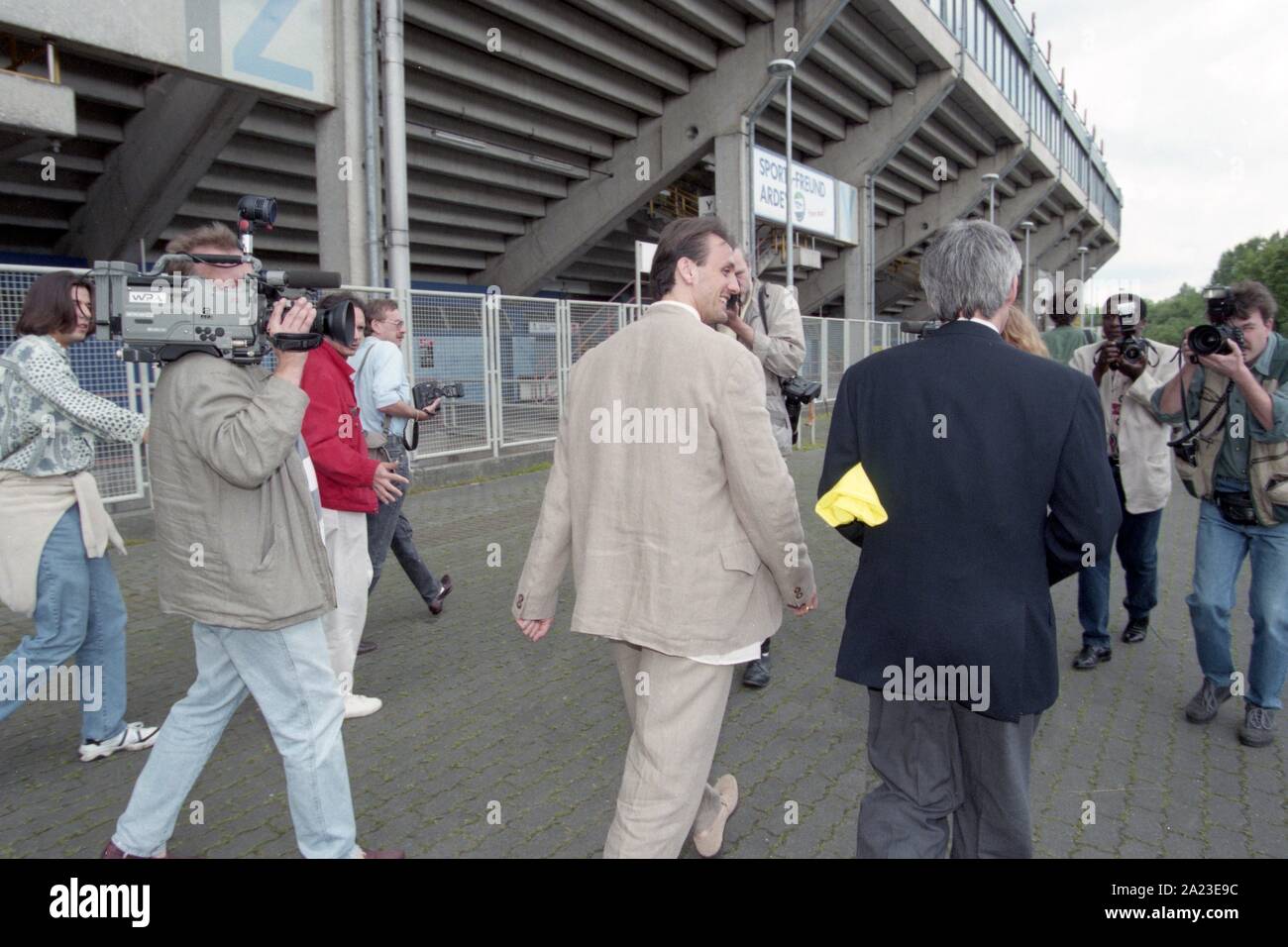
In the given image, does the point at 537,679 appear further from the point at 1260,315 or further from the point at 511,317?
the point at 511,317

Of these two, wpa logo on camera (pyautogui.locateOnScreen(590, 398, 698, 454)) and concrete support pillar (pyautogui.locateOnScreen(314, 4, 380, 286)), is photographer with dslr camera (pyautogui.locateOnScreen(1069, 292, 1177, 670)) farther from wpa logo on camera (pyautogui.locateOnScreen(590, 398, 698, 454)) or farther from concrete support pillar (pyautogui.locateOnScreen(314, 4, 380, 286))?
concrete support pillar (pyautogui.locateOnScreen(314, 4, 380, 286))

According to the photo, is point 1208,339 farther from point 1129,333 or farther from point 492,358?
point 492,358

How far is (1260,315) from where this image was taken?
11.9 ft

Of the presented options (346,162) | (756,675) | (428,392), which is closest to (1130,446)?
Answer: (756,675)

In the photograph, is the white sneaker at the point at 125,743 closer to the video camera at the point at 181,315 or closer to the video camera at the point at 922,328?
the video camera at the point at 181,315

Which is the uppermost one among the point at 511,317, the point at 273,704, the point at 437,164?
the point at 437,164

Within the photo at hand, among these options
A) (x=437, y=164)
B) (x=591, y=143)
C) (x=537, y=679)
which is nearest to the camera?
(x=537, y=679)

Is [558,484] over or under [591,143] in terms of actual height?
under

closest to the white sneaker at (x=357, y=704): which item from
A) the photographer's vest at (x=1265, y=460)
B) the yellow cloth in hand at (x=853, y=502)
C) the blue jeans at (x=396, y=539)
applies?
the blue jeans at (x=396, y=539)

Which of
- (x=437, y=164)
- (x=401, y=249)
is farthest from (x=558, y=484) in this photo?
(x=437, y=164)

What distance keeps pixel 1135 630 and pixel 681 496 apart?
3912 mm
